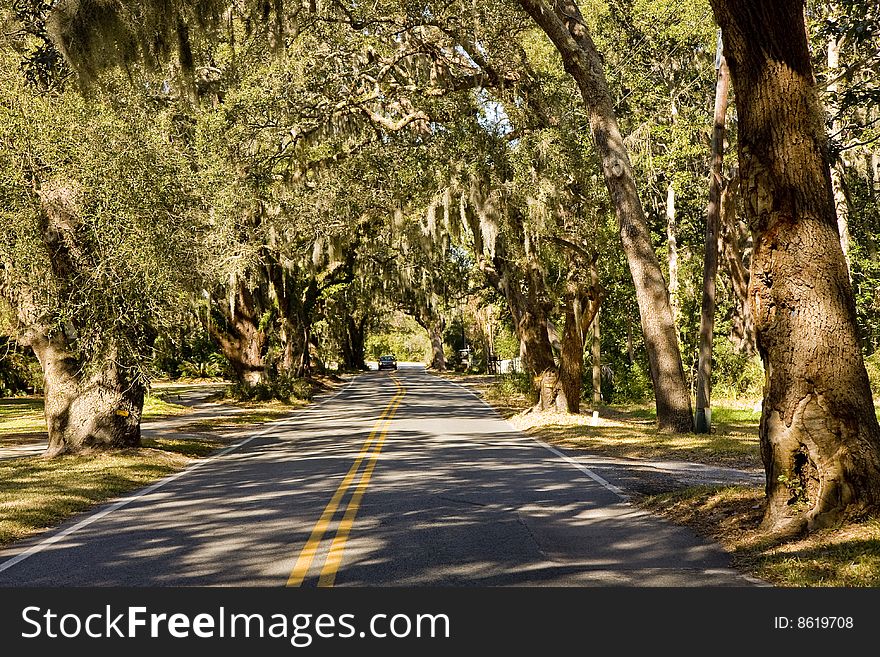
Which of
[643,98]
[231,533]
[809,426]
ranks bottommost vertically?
[231,533]

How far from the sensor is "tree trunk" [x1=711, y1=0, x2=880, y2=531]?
752 centimetres

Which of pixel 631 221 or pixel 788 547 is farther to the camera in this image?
pixel 631 221

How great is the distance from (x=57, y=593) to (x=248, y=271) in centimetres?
2614

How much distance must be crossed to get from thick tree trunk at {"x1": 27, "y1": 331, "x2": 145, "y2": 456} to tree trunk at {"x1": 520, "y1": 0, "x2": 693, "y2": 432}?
32.8 ft

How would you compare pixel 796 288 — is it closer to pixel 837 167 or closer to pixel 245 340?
pixel 837 167

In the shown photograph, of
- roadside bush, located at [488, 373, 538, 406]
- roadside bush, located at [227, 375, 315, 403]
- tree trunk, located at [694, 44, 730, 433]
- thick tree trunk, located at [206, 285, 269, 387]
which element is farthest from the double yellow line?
thick tree trunk, located at [206, 285, 269, 387]

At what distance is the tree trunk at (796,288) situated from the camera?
7.52 meters

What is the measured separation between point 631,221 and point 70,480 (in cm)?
1160

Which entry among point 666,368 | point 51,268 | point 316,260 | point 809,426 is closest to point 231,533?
point 809,426

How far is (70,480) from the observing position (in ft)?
42.6

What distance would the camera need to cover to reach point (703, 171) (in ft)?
93.4

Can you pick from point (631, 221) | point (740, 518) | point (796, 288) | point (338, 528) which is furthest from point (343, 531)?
point (631, 221)

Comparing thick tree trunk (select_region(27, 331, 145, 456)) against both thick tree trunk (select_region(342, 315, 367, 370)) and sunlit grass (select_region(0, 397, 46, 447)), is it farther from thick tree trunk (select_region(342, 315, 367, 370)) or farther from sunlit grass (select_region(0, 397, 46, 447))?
thick tree trunk (select_region(342, 315, 367, 370))

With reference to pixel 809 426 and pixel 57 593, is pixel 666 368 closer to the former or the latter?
pixel 809 426
